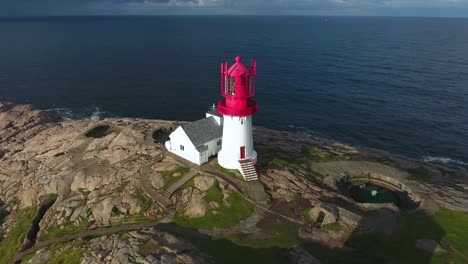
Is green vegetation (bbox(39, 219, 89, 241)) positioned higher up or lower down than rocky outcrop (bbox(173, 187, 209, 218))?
lower down

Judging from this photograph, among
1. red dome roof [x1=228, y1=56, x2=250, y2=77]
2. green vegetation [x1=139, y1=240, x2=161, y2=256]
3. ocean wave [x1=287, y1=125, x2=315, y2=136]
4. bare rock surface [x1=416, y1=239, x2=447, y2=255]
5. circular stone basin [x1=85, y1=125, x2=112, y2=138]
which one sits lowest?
ocean wave [x1=287, y1=125, x2=315, y2=136]

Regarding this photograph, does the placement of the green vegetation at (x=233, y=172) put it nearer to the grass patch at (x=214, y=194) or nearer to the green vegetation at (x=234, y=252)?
the grass patch at (x=214, y=194)

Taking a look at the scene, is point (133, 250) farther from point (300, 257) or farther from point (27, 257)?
point (300, 257)

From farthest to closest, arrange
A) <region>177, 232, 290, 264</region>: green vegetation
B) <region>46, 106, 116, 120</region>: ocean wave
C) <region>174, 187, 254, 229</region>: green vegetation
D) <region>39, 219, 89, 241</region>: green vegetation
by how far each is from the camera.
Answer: <region>46, 106, 116, 120</region>: ocean wave < <region>39, 219, 89, 241</region>: green vegetation < <region>174, 187, 254, 229</region>: green vegetation < <region>177, 232, 290, 264</region>: green vegetation

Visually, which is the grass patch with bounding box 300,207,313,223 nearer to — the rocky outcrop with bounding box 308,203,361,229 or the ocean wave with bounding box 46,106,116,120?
the rocky outcrop with bounding box 308,203,361,229

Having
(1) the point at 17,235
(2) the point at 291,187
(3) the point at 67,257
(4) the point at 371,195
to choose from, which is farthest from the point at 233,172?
(1) the point at 17,235

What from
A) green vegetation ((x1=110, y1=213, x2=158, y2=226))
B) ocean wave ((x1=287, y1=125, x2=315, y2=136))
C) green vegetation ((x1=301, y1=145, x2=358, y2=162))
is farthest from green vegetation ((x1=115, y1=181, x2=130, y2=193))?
ocean wave ((x1=287, y1=125, x2=315, y2=136))

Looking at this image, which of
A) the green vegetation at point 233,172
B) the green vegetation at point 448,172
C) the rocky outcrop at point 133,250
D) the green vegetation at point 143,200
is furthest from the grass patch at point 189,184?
the green vegetation at point 448,172
